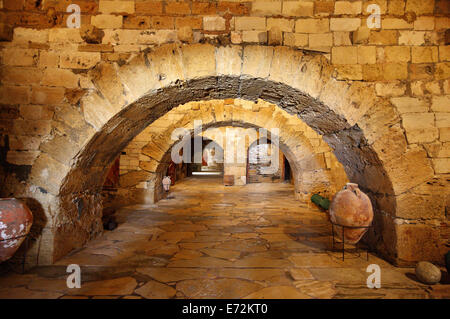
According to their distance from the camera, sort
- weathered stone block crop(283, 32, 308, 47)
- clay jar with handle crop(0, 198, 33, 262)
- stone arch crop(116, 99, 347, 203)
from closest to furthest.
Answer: clay jar with handle crop(0, 198, 33, 262) → weathered stone block crop(283, 32, 308, 47) → stone arch crop(116, 99, 347, 203)

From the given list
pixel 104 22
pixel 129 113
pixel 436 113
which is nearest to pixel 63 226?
pixel 129 113

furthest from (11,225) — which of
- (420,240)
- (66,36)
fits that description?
(420,240)

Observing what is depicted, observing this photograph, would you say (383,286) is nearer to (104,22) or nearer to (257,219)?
(257,219)

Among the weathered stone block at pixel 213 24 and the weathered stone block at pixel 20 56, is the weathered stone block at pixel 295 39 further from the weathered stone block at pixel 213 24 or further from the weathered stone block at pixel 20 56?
the weathered stone block at pixel 20 56

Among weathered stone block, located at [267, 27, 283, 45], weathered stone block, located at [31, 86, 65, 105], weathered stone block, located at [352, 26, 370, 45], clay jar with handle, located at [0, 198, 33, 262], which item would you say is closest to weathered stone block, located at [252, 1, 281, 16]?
weathered stone block, located at [267, 27, 283, 45]

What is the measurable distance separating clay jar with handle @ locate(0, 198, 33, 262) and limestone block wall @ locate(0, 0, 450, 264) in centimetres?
41

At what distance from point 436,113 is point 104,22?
373cm

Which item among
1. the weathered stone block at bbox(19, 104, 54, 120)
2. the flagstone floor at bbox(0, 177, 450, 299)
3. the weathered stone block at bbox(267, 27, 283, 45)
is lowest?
the flagstone floor at bbox(0, 177, 450, 299)

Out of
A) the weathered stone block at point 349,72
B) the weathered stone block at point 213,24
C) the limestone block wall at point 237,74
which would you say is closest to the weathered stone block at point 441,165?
the limestone block wall at point 237,74

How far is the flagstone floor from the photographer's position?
80.5 inches

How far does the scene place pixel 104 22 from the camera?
2.64 metres

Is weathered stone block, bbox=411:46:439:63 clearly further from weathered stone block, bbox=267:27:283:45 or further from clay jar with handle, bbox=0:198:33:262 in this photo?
clay jar with handle, bbox=0:198:33:262

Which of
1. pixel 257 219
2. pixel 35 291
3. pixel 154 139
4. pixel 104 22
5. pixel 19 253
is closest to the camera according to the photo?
pixel 35 291

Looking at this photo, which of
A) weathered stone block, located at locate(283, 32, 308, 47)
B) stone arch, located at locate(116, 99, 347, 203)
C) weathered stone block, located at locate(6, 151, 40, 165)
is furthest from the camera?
stone arch, located at locate(116, 99, 347, 203)
